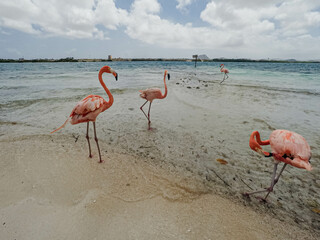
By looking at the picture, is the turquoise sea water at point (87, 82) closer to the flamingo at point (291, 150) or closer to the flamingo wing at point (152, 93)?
the flamingo wing at point (152, 93)

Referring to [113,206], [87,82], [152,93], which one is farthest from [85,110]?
[87,82]

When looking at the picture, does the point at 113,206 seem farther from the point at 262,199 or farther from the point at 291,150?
the point at 291,150

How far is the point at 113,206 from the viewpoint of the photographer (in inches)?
90.0

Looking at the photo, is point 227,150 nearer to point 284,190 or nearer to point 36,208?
point 284,190

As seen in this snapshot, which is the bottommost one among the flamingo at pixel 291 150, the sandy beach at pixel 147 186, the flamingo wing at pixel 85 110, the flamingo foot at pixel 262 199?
the flamingo foot at pixel 262 199

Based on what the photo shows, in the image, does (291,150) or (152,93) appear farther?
Result: (152,93)

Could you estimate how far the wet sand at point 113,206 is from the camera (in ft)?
6.42

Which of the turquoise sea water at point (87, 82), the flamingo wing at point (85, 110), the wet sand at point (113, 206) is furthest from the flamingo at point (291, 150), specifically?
the turquoise sea water at point (87, 82)

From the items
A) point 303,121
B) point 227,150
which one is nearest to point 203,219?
point 227,150

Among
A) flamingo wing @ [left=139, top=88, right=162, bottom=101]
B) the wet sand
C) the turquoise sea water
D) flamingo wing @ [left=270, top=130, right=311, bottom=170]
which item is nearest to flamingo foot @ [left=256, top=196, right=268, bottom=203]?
the wet sand

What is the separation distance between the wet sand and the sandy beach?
1 cm

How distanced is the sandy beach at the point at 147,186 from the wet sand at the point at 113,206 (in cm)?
1

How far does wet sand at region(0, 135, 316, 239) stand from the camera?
6.42ft

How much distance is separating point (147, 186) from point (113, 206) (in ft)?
1.99
